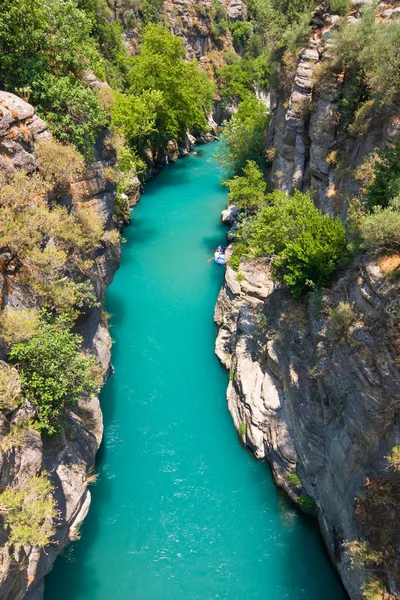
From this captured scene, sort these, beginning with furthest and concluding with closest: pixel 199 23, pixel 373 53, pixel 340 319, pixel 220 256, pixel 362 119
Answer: pixel 199 23
pixel 220 256
pixel 362 119
pixel 373 53
pixel 340 319

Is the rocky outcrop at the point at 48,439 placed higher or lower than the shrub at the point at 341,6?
lower

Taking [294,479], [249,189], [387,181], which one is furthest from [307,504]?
[249,189]

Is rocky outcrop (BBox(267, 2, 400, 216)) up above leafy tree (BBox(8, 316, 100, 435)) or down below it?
above

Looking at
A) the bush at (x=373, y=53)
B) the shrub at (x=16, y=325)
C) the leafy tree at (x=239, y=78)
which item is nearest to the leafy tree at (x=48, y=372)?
the shrub at (x=16, y=325)

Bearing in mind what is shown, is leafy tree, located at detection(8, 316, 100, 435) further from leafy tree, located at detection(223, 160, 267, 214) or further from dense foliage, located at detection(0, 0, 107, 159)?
leafy tree, located at detection(223, 160, 267, 214)

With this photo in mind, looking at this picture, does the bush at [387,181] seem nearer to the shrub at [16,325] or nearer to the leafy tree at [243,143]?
the shrub at [16,325]

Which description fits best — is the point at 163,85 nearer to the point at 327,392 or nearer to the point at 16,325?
the point at 16,325

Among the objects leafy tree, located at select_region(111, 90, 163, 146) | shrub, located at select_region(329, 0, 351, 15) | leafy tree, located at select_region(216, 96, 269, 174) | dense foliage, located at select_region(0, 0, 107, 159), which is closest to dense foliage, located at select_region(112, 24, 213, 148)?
leafy tree, located at select_region(111, 90, 163, 146)
